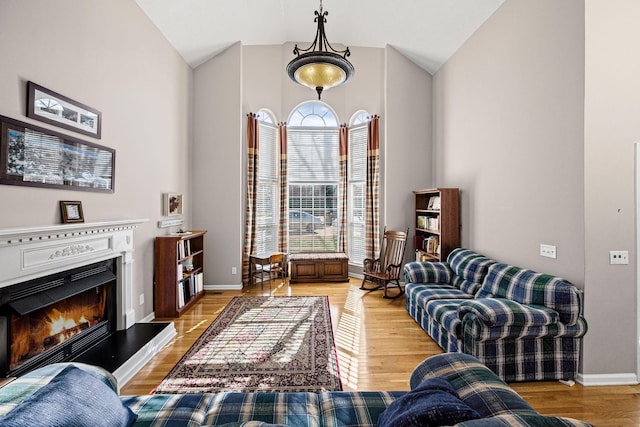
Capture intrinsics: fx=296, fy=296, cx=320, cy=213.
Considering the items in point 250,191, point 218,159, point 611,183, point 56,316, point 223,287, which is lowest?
point 223,287

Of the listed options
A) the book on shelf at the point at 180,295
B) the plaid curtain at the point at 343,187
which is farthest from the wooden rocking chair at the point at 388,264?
the book on shelf at the point at 180,295

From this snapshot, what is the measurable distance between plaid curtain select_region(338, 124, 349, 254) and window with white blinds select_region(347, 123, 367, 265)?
92 millimetres

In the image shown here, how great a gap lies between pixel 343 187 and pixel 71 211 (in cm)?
468

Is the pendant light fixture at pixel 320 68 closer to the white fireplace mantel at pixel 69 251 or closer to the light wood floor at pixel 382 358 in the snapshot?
the white fireplace mantel at pixel 69 251

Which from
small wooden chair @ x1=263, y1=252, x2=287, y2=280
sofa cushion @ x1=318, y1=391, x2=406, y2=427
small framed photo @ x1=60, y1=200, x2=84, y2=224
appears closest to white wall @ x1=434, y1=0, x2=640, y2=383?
sofa cushion @ x1=318, y1=391, x2=406, y2=427

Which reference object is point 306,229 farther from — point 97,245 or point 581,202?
point 581,202

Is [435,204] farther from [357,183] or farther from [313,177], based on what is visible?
[313,177]

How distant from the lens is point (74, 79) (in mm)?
2686

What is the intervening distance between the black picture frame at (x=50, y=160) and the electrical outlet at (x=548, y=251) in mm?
4514

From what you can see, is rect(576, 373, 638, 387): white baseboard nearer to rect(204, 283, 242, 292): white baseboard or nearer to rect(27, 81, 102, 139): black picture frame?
rect(204, 283, 242, 292): white baseboard

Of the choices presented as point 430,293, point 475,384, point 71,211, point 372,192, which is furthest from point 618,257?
point 71,211

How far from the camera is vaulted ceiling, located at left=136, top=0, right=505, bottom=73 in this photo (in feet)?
13.6

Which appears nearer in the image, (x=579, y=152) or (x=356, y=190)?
(x=579, y=152)

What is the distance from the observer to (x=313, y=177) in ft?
21.7
